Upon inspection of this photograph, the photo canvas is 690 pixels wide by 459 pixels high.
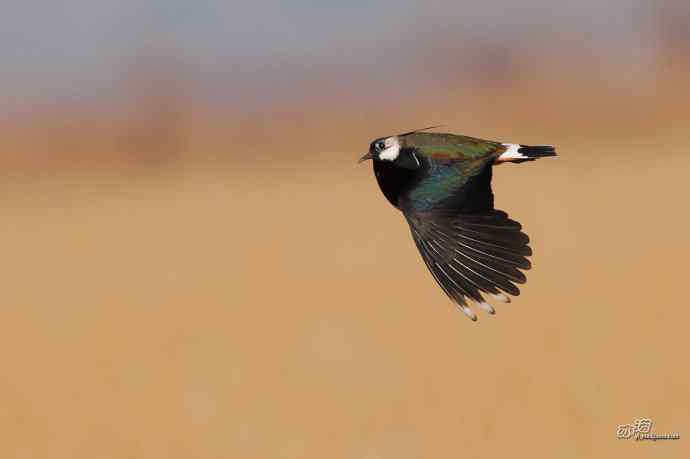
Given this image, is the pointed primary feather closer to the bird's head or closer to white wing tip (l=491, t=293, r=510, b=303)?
white wing tip (l=491, t=293, r=510, b=303)

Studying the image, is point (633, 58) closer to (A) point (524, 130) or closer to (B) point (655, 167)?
(A) point (524, 130)

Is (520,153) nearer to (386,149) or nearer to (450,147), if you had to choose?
(450,147)

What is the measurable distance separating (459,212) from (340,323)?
637 centimetres

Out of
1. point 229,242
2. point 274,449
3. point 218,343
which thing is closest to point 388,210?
point 229,242

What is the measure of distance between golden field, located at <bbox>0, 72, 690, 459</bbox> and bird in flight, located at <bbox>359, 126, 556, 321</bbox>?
14.5 ft

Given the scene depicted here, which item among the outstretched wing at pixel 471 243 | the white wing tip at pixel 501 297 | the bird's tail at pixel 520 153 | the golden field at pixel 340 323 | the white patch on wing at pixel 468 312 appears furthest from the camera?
the golden field at pixel 340 323

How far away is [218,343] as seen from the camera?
11.1m

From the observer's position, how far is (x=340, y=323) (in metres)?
11.1

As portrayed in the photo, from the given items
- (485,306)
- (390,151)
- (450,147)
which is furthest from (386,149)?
(485,306)

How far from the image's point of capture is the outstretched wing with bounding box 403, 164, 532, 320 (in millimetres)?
4695

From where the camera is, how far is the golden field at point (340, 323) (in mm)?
9406

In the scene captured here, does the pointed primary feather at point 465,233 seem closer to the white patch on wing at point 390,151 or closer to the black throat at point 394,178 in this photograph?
the black throat at point 394,178

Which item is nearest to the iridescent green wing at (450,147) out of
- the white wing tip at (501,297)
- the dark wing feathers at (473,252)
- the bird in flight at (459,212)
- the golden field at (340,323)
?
the bird in flight at (459,212)

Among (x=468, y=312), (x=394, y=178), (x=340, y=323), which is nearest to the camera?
(x=468, y=312)
